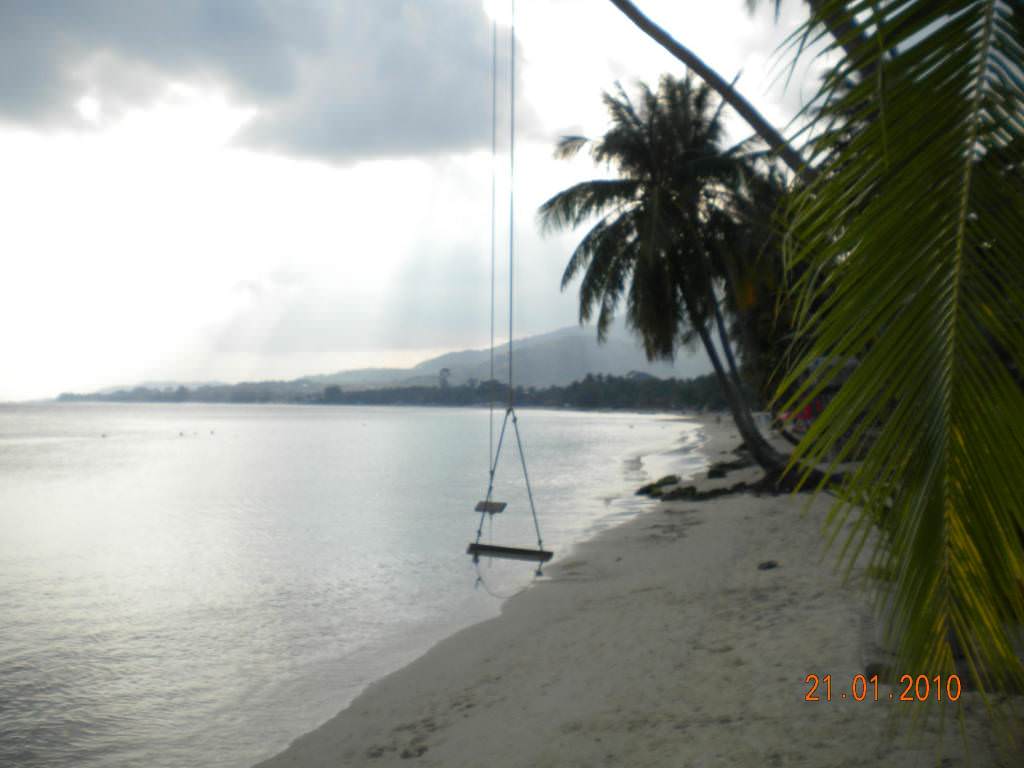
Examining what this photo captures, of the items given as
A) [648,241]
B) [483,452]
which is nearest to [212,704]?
[648,241]

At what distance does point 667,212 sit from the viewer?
13859 mm

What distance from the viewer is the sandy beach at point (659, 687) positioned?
318 centimetres

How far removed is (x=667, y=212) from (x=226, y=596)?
9.73m

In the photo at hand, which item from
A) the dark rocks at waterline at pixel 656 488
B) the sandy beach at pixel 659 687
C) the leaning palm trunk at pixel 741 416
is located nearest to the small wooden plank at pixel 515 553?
the sandy beach at pixel 659 687

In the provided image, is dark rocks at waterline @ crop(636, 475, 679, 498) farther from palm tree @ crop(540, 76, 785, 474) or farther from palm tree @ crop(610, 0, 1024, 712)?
palm tree @ crop(610, 0, 1024, 712)

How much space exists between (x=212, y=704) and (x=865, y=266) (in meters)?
5.98

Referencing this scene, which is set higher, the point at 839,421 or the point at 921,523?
the point at 839,421

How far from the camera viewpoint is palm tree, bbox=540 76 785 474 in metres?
14.0

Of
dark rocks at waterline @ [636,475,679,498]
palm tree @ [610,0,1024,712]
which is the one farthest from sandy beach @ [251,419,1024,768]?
dark rocks at waterline @ [636,475,679,498]

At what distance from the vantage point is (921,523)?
1.40 m

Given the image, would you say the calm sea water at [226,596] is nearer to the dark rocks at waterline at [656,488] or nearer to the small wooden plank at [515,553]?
the small wooden plank at [515,553]

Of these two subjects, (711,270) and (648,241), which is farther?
(711,270)

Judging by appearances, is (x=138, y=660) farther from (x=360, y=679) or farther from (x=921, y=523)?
(x=921, y=523)

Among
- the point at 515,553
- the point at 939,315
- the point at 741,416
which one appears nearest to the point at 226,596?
the point at 515,553
